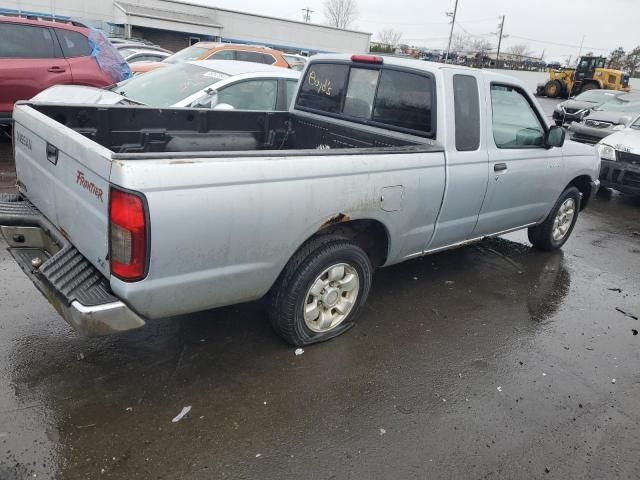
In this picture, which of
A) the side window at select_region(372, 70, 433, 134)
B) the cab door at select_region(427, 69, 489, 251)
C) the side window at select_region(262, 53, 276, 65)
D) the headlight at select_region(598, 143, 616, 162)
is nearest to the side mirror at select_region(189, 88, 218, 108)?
the side window at select_region(372, 70, 433, 134)

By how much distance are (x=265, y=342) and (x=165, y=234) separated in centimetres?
142

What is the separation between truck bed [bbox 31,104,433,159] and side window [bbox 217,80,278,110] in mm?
1803

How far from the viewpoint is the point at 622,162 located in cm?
857

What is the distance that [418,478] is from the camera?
102 inches

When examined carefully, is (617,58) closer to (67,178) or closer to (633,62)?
(633,62)

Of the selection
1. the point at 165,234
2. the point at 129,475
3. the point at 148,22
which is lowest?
the point at 129,475

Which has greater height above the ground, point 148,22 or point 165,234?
point 148,22

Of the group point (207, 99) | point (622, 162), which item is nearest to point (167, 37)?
point (207, 99)

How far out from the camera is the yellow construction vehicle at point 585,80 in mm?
30641

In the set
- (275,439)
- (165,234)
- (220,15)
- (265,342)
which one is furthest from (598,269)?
(220,15)

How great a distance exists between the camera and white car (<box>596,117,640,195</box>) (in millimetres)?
8438

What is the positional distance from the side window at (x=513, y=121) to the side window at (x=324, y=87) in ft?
4.34

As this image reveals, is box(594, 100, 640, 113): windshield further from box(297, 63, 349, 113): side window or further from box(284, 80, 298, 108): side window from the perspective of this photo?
box(297, 63, 349, 113): side window

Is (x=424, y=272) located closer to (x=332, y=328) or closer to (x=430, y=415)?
(x=332, y=328)
